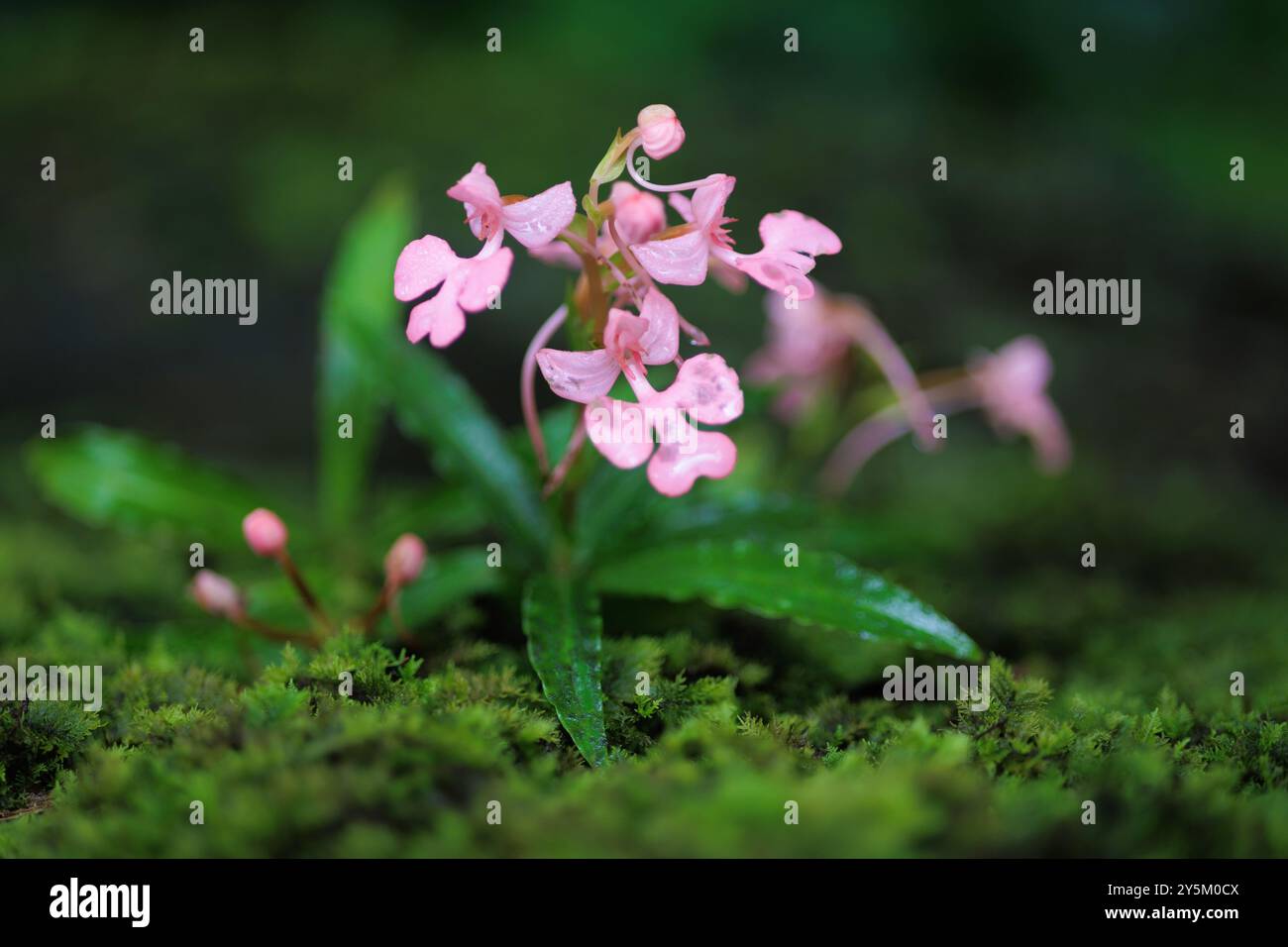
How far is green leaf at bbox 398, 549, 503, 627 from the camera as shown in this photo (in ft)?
6.28

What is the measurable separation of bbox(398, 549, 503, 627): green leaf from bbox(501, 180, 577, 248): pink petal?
29.0 inches

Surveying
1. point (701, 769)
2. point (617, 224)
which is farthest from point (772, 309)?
A: point (701, 769)

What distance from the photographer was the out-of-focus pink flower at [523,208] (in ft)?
4.59

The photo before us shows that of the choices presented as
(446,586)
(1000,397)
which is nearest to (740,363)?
(1000,397)

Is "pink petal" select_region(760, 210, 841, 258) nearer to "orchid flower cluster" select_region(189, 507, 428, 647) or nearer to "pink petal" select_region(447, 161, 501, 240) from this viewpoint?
"pink petal" select_region(447, 161, 501, 240)

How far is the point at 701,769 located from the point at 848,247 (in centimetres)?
344

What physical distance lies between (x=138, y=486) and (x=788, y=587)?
5.11 ft

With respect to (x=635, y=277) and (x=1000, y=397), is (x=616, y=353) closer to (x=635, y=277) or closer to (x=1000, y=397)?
(x=635, y=277)

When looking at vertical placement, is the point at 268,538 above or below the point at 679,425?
below

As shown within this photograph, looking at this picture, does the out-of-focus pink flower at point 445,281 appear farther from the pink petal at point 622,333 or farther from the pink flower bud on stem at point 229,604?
the pink flower bud on stem at point 229,604

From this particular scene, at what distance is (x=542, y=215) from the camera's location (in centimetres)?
142

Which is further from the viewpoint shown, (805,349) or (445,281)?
(805,349)
